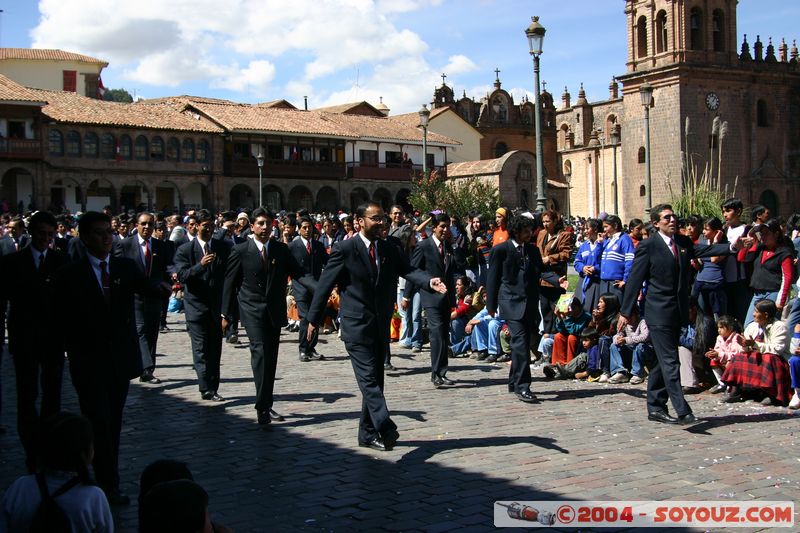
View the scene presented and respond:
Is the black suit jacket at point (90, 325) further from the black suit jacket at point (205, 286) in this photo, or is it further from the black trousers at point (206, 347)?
the black trousers at point (206, 347)

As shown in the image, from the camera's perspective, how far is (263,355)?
9.00 m

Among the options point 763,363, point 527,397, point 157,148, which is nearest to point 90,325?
point 527,397

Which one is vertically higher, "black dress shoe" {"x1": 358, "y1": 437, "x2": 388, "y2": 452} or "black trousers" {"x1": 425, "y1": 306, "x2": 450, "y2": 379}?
"black trousers" {"x1": 425, "y1": 306, "x2": 450, "y2": 379}

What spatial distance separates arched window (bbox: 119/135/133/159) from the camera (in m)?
48.9

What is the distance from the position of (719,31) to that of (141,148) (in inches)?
1529

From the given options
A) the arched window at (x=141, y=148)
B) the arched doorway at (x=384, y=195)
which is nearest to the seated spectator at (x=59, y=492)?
the arched window at (x=141, y=148)

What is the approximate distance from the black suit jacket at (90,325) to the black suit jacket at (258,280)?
2.64m

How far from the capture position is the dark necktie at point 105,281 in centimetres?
649

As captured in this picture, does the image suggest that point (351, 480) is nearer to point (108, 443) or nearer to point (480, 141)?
point (108, 443)

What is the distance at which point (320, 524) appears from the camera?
19.1 ft

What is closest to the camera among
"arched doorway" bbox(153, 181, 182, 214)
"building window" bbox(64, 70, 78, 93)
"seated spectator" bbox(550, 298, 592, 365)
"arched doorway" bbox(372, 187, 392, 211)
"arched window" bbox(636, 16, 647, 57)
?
"seated spectator" bbox(550, 298, 592, 365)

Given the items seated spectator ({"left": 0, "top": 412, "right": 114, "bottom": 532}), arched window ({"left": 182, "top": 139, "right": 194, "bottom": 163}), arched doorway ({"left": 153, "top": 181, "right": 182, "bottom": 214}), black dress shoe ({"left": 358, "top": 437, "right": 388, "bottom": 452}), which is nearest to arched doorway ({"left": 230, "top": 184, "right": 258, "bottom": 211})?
arched doorway ({"left": 153, "top": 181, "right": 182, "bottom": 214})

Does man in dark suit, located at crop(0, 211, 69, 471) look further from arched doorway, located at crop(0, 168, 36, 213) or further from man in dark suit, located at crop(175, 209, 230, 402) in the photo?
arched doorway, located at crop(0, 168, 36, 213)

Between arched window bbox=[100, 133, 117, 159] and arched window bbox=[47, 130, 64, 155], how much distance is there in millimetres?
2091
